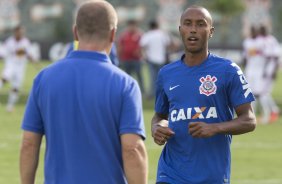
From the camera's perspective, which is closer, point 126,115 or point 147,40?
point 126,115

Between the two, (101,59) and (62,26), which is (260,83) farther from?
(62,26)

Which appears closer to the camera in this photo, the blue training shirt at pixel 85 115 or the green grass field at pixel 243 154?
the blue training shirt at pixel 85 115

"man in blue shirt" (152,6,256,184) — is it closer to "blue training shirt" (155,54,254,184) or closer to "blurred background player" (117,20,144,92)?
"blue training shirt" (155,54,254,184)

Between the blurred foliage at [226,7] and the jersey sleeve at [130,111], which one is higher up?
the blurred foliage at [226,7]

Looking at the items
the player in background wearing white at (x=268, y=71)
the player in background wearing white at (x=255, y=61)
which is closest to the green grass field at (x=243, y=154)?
the player in background wearing white at (x=268, y=71)

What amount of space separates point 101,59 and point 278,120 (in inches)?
714

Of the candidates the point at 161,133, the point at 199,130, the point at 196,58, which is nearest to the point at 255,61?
the point at 196,58

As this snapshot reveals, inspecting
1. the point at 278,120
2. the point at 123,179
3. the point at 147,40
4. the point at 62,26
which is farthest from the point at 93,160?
the point at 62,26

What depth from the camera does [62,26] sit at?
209 ft

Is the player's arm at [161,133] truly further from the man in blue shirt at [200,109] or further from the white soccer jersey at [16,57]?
the white soccer jersey at [16,57]

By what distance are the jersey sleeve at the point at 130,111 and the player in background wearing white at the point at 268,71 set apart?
17.4 m

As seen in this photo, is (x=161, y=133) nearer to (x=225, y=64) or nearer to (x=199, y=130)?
(x=199, y=130)

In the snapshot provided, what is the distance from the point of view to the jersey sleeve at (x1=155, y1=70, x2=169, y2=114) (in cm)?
791

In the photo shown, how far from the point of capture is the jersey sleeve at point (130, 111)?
18.6 ft
